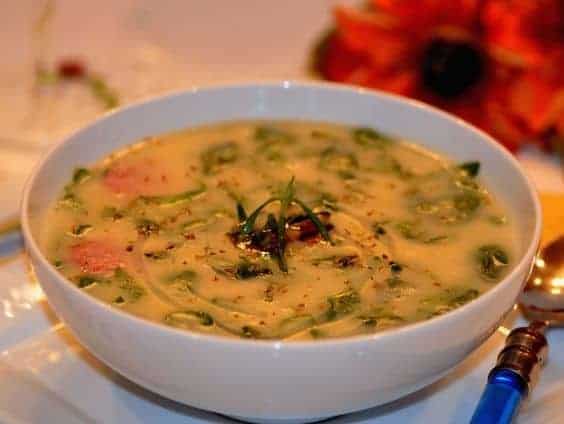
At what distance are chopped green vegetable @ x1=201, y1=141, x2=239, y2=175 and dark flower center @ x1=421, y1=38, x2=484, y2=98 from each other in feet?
2.99

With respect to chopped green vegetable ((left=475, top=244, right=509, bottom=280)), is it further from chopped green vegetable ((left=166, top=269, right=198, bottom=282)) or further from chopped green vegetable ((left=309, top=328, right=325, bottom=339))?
chopped green vegetable ((left=166, top=269, right=198, bottom=282))

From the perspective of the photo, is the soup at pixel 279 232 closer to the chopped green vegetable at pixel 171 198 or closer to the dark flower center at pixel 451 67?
the chopped green vegetable at pixel 171 198

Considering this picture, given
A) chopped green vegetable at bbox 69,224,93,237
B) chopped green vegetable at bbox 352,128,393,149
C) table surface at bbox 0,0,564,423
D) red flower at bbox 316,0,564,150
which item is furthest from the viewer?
red flower at bbox 316,0,564,150

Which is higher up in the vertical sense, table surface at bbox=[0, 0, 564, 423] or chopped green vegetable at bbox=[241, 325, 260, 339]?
chopped green vegetable at bbox=[241, 325, 260, 339]

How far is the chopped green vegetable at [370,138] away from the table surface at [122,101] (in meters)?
0.36

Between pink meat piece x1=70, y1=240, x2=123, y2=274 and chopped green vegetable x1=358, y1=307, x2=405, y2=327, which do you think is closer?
chopped green vegetable x1=358, y1=307, x2=405, y2=327

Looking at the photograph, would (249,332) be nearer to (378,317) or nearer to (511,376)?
(378,317)

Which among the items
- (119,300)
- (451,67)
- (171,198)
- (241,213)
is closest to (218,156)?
(171,198)

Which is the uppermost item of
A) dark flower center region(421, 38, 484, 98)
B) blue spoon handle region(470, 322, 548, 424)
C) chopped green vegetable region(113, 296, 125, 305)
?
chopped green vegetable region(113, 296, 125, 305)

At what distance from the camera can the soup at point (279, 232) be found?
1.33 meters

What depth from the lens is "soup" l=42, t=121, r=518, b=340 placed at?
4.38 feet

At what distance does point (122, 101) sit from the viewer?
2807 millimetres

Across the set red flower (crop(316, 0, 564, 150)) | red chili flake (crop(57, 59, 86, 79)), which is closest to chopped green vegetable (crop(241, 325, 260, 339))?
red flower (crop(316, 0, 564, 150))

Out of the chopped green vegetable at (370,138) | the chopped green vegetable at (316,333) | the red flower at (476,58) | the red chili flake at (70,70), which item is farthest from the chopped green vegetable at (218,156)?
the red chili flake at (70,70)
